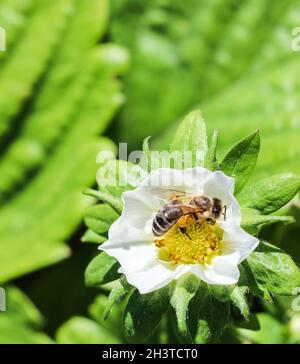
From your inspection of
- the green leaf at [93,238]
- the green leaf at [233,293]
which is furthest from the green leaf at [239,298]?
the green leaf at [93,238]

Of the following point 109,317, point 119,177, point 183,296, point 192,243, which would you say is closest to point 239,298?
point 183,296

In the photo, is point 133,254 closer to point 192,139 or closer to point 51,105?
point 192,139

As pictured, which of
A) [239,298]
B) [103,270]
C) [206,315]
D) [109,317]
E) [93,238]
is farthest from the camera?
[109,317]

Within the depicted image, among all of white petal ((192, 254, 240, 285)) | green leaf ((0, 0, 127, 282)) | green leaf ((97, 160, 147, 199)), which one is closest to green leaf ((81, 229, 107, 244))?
green leaf ((97, 160, 147, 199))

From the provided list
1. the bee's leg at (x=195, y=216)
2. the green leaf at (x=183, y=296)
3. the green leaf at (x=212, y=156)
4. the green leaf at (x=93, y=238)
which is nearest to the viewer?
the green leaf at (x=183, y=296)

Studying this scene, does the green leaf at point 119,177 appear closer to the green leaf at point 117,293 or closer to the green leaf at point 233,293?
the green leaf at point 117,293
